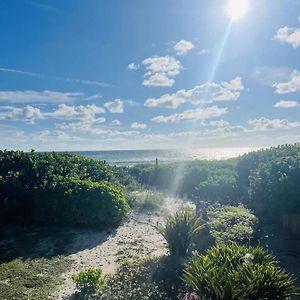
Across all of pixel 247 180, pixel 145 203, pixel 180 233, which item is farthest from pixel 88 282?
pixel 247 180

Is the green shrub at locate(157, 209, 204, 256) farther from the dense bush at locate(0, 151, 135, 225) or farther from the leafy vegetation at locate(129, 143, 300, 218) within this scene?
the dense bush at locate(0, 151, 135, 225)

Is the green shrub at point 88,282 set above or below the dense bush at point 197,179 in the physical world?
below

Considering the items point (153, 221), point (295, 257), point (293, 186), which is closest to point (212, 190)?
point (153, 221)

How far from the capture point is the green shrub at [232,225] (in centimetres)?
1115

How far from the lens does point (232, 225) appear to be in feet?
41.2

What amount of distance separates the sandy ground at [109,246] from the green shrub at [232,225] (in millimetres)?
1958

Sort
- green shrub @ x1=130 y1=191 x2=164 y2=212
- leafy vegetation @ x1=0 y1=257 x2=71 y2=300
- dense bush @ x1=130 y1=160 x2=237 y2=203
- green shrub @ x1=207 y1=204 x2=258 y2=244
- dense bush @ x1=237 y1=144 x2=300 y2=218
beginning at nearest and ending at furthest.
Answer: leafy vegetation @ x1=0 y1=257 x2=71 y2=300 → green shrub @ x1=207 y1=204 x2=258 y2=244 → dense bush @ x1=237 y1=144 x2=300 y2=218 → green shrub @ x1=130 y1=191 x2=164 y2=212 → dense bush @ x1=130 y1=160 x2=237 y2=203

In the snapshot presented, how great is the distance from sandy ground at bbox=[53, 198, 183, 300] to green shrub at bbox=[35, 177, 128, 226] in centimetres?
69

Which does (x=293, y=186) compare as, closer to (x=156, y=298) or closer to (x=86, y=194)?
(x=156, y=298)

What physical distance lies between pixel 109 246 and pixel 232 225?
4.51 metres

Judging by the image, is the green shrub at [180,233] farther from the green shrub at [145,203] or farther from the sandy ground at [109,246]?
the green shrub at [145,203]

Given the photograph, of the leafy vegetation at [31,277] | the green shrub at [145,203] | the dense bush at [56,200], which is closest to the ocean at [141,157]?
the green shrub at [145,203]

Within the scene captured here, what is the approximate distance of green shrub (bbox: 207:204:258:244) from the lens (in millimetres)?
11148

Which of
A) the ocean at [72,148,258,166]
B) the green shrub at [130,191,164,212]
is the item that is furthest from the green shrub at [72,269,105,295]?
the ocean at [72,148,258,166]
